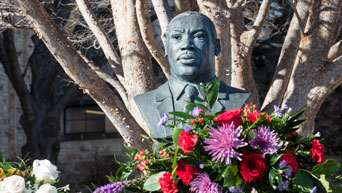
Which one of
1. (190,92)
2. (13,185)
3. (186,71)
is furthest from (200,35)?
(13,185)

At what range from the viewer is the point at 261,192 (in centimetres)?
249

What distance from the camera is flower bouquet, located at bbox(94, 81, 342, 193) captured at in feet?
7.84

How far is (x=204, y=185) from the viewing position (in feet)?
7.95

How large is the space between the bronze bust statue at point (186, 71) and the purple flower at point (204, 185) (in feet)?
3.89

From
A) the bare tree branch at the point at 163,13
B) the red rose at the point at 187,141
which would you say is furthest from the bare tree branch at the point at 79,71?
the red rose at the point at 187,141

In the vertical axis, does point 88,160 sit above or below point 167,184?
below

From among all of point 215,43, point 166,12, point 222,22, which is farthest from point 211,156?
point 166,12

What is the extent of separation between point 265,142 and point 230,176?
0.24 m

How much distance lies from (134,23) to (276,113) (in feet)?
10.2

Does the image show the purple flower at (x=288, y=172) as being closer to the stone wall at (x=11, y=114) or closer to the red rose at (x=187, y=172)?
the red rose at (x=187, y=172)

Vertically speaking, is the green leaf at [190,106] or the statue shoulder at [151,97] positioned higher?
the green leaf at [190,106]

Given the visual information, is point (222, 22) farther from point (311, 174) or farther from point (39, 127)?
point (39, 127)

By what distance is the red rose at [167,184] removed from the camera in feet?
8.05

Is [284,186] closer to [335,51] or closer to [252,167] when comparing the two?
[252,167]
